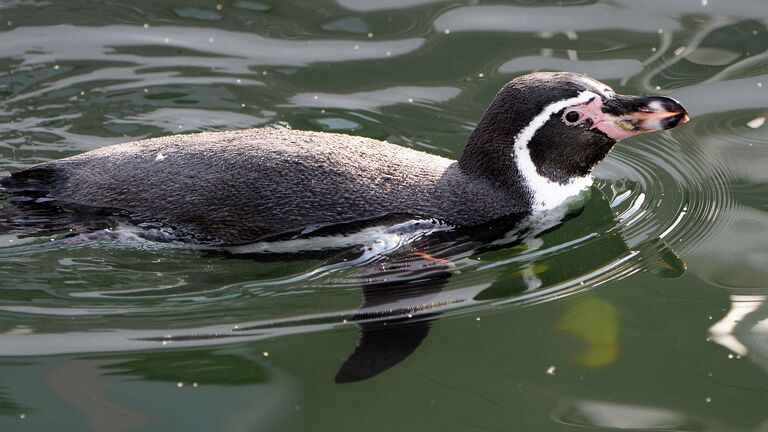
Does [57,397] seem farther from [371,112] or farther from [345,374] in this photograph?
[371,112]

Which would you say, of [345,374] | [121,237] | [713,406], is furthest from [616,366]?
[121,237]

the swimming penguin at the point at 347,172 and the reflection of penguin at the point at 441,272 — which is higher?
the swimming penguin at the point at 347,172

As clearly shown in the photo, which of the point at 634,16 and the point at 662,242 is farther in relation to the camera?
the point at 634,16

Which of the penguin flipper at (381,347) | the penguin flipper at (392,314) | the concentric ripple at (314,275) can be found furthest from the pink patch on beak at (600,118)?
the penguin flipper at (381,347)

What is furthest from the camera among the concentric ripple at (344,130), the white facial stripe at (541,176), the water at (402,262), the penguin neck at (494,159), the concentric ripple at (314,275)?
the penguin neck at (494,159)

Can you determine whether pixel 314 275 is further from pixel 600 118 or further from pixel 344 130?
pixel 344 130

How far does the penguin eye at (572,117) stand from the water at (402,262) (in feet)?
1.86

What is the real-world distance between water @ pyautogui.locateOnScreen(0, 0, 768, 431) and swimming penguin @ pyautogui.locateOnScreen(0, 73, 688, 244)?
0.19 meters

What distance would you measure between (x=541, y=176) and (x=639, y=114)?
0.57 metres

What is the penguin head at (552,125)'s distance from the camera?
5.28 m

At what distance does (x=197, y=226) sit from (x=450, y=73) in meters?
2.81

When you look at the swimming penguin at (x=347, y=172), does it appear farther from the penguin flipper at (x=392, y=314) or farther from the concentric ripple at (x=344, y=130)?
the penguin flipper at (x=392, y=314)

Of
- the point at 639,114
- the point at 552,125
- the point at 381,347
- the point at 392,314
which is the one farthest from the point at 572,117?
the point at 381,347

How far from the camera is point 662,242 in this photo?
213 inches
